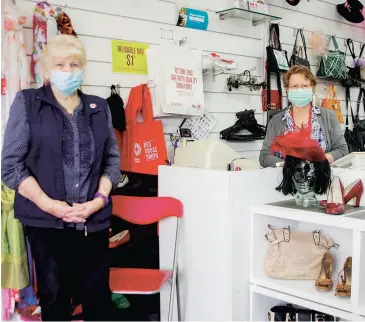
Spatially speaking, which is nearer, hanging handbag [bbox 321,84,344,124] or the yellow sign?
the yellow sign

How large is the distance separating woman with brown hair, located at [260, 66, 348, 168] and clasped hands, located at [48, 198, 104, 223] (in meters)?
1.23

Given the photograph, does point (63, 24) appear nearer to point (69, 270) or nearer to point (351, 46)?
point (69, 270)

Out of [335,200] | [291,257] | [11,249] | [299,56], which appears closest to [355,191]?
[335,200]

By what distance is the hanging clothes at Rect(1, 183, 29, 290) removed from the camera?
228 centimetres

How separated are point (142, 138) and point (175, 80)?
537mm

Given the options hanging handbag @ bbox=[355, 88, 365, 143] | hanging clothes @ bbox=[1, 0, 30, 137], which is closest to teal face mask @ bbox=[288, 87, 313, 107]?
hanging clothes @ bbox=[1, 0, 30, 137]

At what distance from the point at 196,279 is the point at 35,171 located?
3.45 feet

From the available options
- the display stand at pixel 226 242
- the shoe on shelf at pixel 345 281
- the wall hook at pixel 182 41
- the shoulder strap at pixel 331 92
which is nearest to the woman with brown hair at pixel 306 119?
the display stand at pixel 226 242

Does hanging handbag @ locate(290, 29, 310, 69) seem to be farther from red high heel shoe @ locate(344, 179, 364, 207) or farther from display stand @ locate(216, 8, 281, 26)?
red high heel shoe @ locate(344, 179, 364, 207)

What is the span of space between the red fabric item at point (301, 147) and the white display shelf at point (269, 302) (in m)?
0.66

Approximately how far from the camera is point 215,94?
3.78 m

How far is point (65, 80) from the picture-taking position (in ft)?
6.45

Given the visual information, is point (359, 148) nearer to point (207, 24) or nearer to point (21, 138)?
point (207, 24)

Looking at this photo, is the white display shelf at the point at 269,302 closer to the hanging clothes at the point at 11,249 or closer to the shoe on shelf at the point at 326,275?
the shoe on shelf at the point at 326,275
